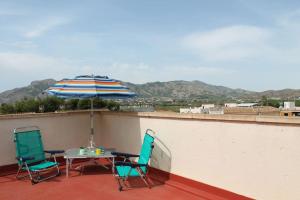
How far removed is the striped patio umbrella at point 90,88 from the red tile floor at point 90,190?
1.06 meters

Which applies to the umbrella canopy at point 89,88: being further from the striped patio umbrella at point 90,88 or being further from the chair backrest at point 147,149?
the chair backrest at point 147,149

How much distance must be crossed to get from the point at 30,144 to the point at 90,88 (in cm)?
162

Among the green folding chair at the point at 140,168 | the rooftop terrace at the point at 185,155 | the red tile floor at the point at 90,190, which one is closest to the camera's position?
the rooftop terrace at the point at 185,155

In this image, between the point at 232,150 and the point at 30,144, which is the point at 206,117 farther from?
the point at 30,144

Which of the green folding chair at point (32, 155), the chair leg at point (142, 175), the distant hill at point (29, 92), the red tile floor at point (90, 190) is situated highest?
the distant hill at point (29, 92)

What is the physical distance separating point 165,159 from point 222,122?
1.56 m

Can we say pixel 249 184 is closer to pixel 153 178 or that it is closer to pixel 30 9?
pixel 153 178

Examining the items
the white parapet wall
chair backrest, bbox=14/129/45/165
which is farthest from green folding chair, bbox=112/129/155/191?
chair backrest, bbox=14/129/45/165

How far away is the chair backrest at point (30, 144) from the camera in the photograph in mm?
6070

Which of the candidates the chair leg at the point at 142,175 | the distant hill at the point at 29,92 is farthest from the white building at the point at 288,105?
the chair leg at the point at 142,175

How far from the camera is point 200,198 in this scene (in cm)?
483

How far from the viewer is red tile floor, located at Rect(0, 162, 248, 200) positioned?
4.96m

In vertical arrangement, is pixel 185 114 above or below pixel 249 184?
above

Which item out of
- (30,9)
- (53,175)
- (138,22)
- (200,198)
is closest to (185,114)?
(200,198)
